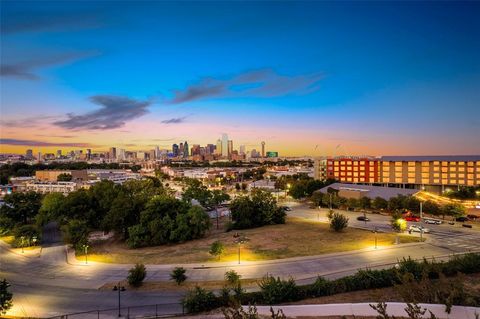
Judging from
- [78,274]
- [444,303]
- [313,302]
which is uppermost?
[444,303]

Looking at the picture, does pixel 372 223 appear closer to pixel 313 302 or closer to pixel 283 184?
pixel 313 302

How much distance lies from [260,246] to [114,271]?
15697 mm

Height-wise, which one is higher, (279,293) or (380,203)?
(279,293)

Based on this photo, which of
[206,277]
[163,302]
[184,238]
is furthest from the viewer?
[184,238]

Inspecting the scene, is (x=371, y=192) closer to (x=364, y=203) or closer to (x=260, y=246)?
(x=364, y=203)

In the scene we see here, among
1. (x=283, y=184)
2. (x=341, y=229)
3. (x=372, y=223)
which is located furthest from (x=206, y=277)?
(x=283, y=184)

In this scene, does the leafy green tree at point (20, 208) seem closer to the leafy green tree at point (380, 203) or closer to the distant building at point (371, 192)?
the distant building at point (371, 192)

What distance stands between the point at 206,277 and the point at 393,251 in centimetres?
1984

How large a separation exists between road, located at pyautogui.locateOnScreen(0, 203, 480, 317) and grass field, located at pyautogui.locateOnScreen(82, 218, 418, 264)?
6.12ft

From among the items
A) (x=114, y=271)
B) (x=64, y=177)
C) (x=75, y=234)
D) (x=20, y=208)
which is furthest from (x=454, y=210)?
(x=64, y=177)

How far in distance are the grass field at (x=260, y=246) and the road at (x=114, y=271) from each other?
1.87m

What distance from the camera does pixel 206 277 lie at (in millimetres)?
27078

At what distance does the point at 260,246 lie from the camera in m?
36.5

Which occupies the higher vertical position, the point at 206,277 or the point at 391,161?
the point at 391,161
